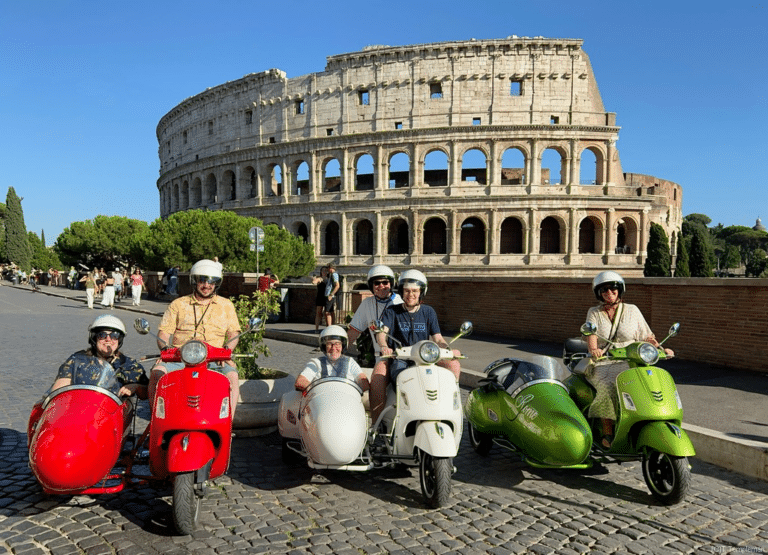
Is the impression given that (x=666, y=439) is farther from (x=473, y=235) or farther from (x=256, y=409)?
(x=473, y=235)

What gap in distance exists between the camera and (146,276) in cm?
3169

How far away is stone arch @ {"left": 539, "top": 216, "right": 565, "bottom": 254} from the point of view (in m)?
37.6

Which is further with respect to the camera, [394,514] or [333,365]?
[333,365]

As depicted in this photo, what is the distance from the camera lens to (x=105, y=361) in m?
4.06

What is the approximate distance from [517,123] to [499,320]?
25710mm

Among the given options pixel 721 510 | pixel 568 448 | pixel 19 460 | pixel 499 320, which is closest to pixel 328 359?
pixel 568 448

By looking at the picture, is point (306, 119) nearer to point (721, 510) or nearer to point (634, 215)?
point (634, 215)

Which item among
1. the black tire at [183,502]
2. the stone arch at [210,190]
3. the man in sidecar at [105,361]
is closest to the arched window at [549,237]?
the stone arch at [210,190]

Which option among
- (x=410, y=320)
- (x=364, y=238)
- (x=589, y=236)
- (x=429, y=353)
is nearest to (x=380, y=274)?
(x=410, y=320)

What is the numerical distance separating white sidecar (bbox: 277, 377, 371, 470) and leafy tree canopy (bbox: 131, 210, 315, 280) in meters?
27.9

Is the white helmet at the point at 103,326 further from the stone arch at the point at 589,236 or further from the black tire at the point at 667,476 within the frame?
the stone arch at the point at 589,236

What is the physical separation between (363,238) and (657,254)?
61.7ft

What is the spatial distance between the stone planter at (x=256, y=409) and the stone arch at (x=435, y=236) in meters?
33.6

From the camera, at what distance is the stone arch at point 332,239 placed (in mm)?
41688
